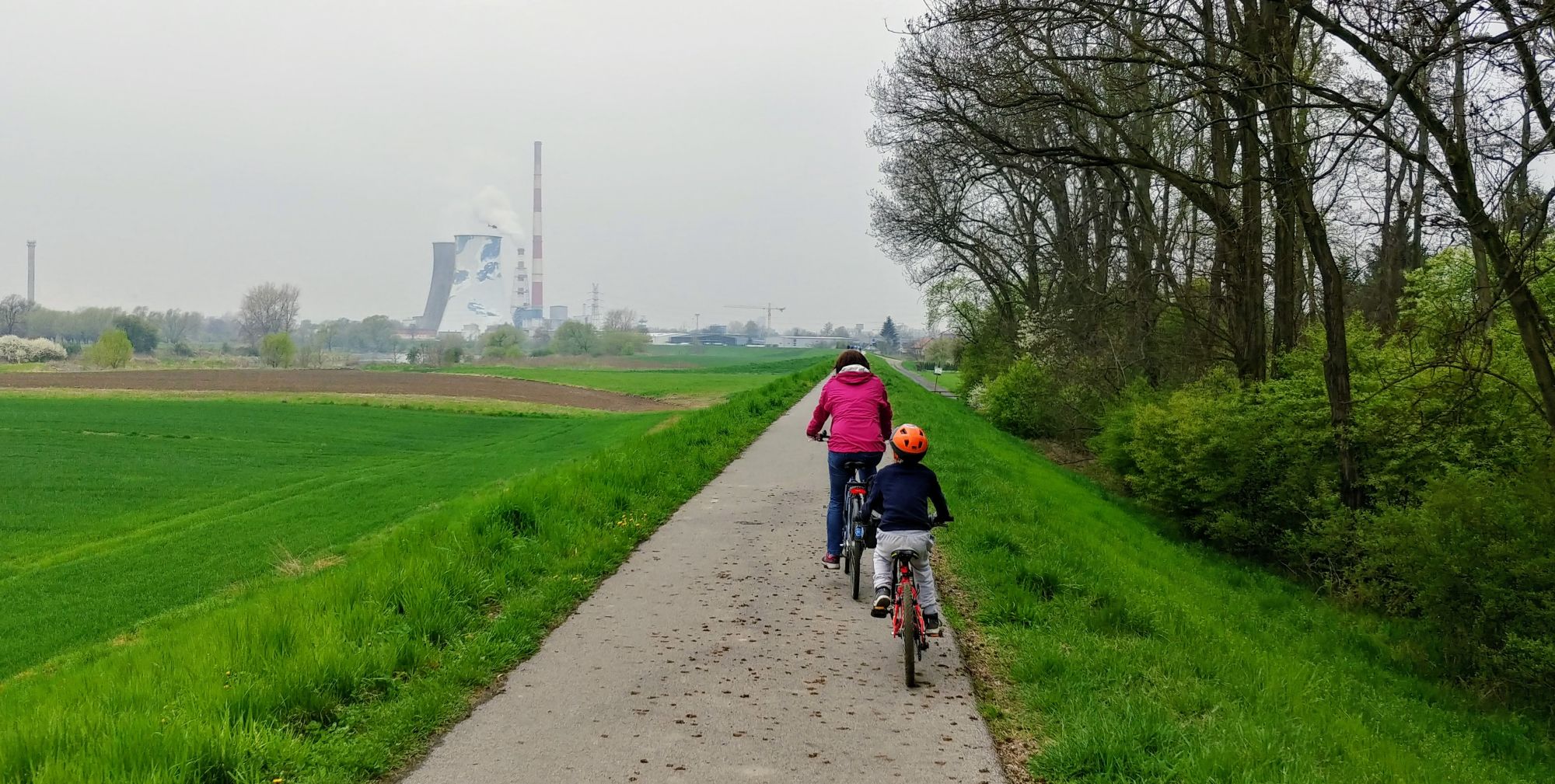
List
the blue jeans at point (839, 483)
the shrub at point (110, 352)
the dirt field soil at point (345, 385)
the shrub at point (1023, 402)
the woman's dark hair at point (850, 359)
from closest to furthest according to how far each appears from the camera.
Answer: the blue jeans at point (839, 483) < the woman's dark hair at point (850, 359) < the shrub at point (1023, 402) < the dirt field soil at point (345, 385) < the shrub at point (110, 352)

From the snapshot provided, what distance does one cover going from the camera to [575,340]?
148 metres

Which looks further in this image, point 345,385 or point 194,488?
point 345,385

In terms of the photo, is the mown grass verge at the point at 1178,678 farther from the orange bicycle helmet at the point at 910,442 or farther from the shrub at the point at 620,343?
the shrub at the point at 620,343

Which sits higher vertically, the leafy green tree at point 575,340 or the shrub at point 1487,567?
the leafy green tree at point 575,340

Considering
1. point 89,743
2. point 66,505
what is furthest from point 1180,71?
point 66,505

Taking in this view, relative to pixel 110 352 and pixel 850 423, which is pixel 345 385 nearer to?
pixel 110 352

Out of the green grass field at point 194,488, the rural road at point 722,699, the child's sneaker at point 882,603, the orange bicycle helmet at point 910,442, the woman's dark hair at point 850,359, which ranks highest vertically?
the woman's dark hair at point 850,359

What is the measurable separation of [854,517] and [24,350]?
129 m

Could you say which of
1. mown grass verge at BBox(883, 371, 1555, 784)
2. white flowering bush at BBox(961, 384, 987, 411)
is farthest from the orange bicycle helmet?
white flowering bush at BBox(961, 384, 987, 411)

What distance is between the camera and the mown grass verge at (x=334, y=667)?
4.24 meters

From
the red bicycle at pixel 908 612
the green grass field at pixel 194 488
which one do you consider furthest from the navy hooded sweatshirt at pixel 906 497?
the green grass field at pixel 194 488

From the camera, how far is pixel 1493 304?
8.57 m

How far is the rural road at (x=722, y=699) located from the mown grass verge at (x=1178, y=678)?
44 centimetres

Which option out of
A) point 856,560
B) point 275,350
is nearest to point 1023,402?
point 856,560
